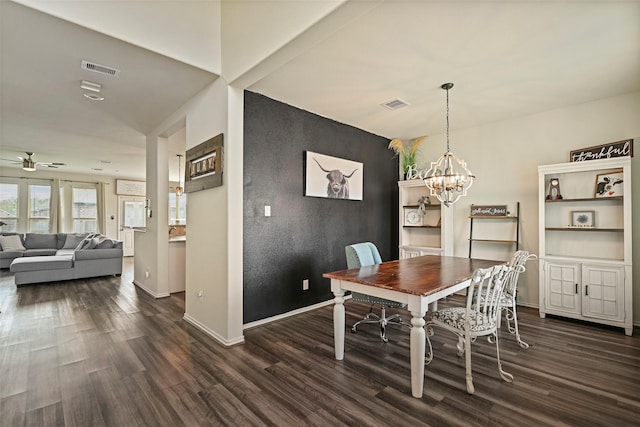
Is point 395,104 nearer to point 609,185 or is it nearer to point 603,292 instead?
point 609,185

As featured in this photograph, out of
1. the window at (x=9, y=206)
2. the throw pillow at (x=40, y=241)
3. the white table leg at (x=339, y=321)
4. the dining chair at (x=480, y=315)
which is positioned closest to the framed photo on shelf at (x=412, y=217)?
the dining chair at (x=480, y=315)

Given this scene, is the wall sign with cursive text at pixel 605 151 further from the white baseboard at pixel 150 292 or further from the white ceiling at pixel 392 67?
the white baseboard at pixel 150 292

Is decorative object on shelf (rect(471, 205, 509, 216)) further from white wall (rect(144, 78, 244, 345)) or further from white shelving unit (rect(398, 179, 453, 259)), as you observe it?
white wall (rect(144, 78, 244, 345))

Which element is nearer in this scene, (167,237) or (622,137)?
(622,137)

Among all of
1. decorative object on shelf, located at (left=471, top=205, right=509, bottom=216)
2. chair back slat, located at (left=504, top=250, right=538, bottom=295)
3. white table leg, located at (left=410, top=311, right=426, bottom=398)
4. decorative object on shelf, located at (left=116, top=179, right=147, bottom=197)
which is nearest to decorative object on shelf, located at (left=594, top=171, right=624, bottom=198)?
decorative object on shelf, located at (left=471, top=205, right=509, bottom=216)

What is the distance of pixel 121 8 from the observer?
2.33 metres

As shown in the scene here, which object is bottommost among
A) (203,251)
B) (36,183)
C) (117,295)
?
(117,295)

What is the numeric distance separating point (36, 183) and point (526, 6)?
11575 millimetres

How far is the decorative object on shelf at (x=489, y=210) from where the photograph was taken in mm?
4336

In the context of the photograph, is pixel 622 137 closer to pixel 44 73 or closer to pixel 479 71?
pixel 479 71

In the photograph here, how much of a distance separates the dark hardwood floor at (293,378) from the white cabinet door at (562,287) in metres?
0.23

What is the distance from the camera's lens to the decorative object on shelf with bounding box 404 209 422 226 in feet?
16.7

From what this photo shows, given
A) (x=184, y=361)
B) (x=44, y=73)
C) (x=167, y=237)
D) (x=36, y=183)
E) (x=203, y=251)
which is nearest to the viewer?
(x=184, y=361)

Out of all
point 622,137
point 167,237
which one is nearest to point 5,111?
point 167,237
